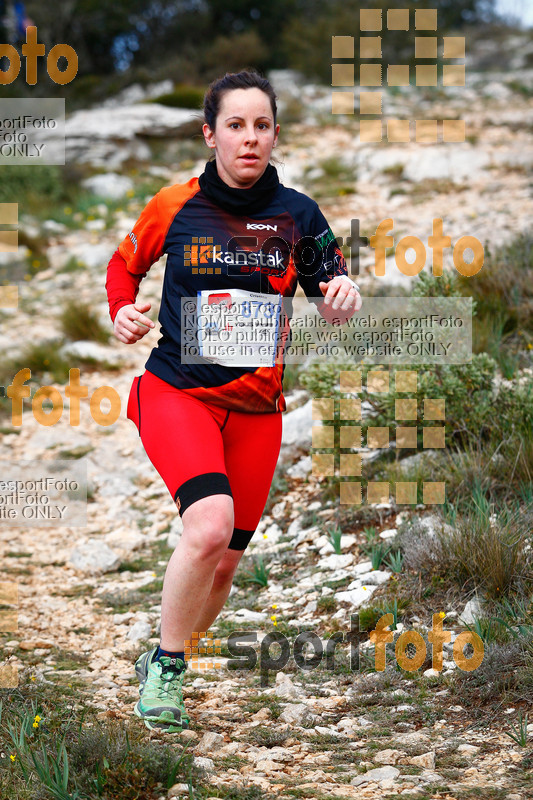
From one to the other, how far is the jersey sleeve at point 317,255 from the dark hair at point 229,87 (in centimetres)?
42

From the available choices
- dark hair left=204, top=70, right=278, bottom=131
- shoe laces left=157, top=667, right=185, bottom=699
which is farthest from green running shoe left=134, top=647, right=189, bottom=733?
dark hair left=204, top=70, right=278, bottom=131

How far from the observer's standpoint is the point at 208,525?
2.24 m

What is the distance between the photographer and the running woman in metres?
2.35

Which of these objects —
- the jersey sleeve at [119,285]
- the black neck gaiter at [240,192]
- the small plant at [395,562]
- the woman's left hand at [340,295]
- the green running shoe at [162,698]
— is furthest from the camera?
the small plant at [395,562]

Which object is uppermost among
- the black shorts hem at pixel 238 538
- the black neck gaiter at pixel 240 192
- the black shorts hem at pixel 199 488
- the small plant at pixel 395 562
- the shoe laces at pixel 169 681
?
the black neck gaiter at pixel 240 192

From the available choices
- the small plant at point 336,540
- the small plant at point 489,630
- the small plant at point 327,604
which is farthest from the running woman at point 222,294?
the small plant at point 336,540

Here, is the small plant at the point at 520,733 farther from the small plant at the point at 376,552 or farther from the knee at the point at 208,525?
the small plant at the point at 376,552

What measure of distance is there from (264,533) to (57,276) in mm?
5255

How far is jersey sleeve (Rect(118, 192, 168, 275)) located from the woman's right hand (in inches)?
9.1

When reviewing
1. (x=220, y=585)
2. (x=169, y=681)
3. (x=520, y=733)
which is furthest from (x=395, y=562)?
(x=169, y=681)

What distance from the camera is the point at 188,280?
2.54 metres

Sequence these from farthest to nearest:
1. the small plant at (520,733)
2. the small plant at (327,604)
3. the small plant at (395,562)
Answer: the small plant at (327,604) < the small plant at (395,562) < the small plant at (520,733)

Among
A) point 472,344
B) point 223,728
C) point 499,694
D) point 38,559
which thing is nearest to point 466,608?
point 499,694

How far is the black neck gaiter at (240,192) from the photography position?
2.58 meters
